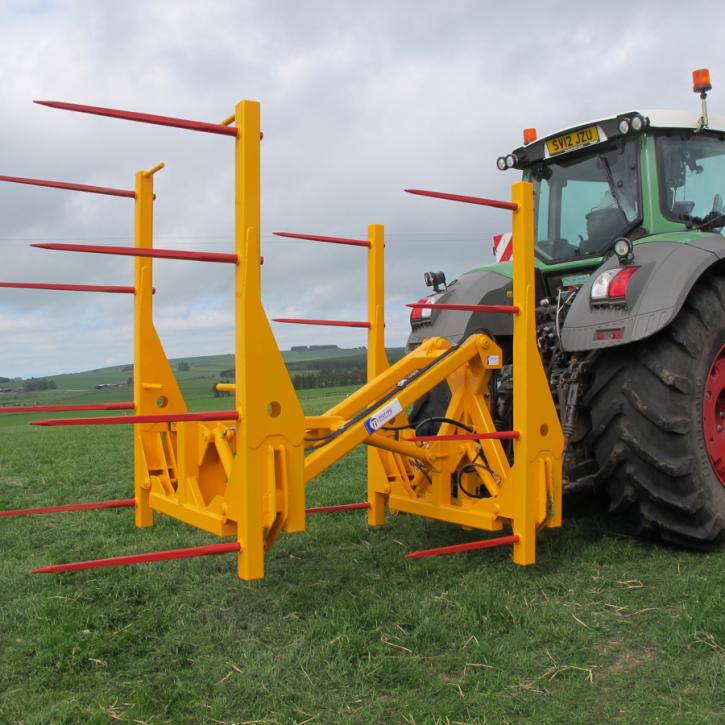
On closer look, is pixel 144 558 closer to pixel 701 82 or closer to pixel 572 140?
pixel 572 140

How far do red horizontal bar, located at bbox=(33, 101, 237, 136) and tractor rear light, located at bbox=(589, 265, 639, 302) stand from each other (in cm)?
204

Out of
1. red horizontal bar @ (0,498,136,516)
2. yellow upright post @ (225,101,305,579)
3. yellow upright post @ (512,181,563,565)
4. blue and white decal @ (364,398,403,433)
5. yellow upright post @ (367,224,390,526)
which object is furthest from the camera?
yellow upright post @ (367,224,390,526)

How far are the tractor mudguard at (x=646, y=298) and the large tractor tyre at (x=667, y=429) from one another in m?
0.21

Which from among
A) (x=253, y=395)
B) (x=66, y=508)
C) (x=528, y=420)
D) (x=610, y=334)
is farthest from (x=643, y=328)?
(x=66, y=508)

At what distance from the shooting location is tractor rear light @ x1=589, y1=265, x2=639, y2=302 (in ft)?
13.5

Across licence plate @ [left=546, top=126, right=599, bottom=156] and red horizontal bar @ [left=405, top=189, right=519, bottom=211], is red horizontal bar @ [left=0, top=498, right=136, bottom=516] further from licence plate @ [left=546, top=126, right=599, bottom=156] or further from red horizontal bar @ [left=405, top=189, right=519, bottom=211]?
licence plate @ [left=546, top=126, right=599, bottom=156]

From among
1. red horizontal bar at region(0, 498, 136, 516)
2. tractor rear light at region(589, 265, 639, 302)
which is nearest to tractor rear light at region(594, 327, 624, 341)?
tractor rear light at region(589, 265, 639, 302)

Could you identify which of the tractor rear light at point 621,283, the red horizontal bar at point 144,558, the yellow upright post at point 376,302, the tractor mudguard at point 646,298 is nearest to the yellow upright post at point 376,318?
the yellow upright post at point 376,302

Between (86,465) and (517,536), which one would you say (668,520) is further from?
(86,465)

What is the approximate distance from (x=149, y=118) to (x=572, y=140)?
3.07 m

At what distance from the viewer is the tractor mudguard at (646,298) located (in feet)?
13.1

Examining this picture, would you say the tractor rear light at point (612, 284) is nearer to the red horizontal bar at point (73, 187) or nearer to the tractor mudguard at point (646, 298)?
the tractor mudguard at point (646, 298)

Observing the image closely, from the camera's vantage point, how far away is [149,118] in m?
3.02

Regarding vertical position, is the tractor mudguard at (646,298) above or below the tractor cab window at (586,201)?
below
